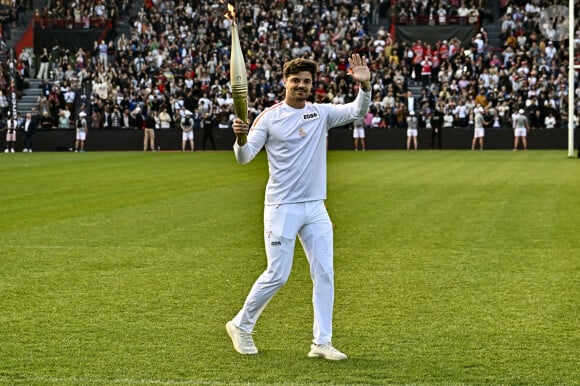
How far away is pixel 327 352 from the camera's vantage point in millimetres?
7621

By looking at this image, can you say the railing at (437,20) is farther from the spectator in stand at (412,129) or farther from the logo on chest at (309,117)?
the logo on chest at (309,117)

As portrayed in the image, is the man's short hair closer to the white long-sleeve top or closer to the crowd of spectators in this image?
the white long-sleeve top

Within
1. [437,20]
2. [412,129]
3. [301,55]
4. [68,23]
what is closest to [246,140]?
[412,129]

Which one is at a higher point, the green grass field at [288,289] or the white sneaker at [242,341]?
the white sneaker at [242,341]

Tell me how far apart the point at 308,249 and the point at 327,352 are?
0.75m

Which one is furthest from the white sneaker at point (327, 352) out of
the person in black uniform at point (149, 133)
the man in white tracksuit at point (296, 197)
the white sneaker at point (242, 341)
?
the person in black uniform at point (149, 133)

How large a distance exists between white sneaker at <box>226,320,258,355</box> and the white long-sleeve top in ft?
3.19

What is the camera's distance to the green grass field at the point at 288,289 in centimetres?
745

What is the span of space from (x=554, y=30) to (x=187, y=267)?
138 ft

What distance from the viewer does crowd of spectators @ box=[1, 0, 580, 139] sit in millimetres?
48625

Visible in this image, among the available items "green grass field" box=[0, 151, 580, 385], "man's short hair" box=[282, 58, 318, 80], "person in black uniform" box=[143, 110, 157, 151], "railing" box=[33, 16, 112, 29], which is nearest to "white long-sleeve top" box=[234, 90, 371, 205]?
"man's short hair" box=[282, 58, 318, 80]

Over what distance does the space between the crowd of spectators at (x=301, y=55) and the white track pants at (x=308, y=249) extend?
39.2 meters

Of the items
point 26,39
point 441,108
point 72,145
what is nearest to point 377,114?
point 441,108

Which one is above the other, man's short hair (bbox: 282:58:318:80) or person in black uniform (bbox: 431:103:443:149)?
man's short hair (bbox: 282:58:318:80)
